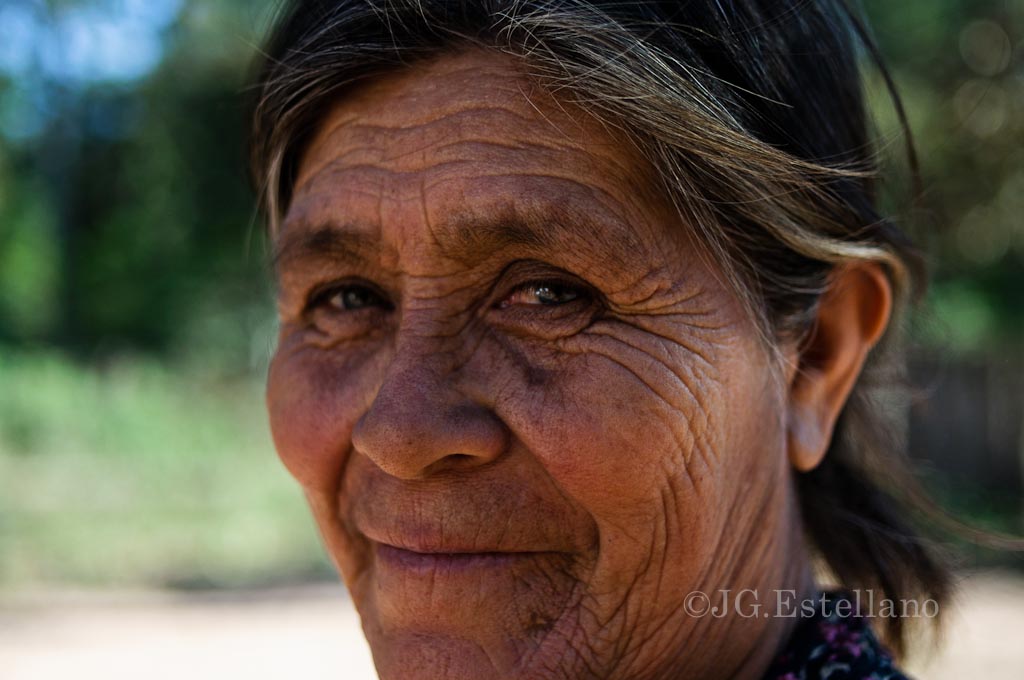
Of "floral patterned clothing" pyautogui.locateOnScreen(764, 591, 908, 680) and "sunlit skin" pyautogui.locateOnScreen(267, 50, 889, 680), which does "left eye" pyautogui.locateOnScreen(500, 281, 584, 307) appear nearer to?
"sunlit skin" pyautogui.locateOnScreen(267, 50, 889, 680)

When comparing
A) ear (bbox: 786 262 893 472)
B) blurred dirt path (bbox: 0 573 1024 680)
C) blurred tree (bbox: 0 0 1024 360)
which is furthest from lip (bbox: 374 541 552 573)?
blurred tree (bbox: 0 0 1024 360)

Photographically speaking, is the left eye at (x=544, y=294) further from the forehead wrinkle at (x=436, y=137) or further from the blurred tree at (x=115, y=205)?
the blurred tree at (x=115, y=205)

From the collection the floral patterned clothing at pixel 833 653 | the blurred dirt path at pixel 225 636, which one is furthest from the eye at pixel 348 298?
the blurred dirt path at pixel 225 636

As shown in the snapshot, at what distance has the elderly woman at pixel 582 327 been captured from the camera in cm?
155

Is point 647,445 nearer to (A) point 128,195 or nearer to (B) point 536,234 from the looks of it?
(B) point 536,234

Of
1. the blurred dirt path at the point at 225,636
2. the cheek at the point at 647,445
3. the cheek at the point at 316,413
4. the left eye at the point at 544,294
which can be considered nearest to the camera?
the cheek at the point at 647,445

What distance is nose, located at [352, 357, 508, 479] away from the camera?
153 centimetres

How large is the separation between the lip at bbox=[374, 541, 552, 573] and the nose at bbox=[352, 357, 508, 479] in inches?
5.7

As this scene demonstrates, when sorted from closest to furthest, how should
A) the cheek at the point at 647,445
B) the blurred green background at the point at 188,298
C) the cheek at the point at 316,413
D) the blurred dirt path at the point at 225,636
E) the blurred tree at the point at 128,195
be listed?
the cheek at the point at 647,445
the cheek at the point at 316,413
the blurred dirt path at the point at 225,636
the blurred green background at the point at 188,298
the blurred tree at the point at 128,195

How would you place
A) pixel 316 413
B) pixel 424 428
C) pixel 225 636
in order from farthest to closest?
pixel 225 636 < pixel 316 413 < pixel 424 428

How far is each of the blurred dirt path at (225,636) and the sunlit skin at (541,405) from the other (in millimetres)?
5769

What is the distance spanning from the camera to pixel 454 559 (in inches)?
63.3

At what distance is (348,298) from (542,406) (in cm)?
54

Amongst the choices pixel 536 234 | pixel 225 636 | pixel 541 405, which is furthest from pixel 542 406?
pixel 225 636
